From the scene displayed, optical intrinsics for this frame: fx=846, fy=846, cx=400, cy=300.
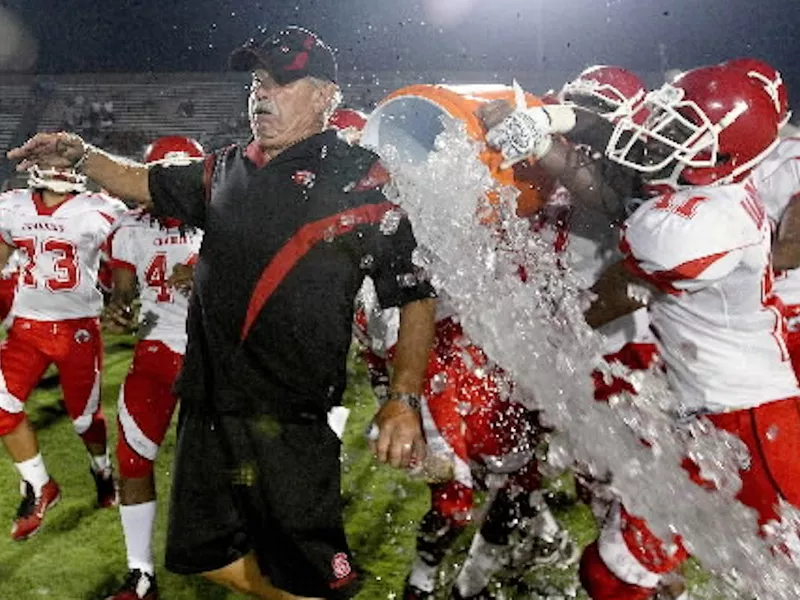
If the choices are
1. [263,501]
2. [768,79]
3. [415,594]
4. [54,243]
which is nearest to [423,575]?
[415,594]

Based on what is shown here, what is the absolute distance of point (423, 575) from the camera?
3049 mm

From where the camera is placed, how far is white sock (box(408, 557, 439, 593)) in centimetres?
304

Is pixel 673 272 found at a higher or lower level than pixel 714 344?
higher

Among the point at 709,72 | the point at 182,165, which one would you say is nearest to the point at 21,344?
the point at 182,165

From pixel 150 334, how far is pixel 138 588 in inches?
39.7

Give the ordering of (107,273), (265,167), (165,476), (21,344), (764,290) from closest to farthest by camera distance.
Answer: (265,167), (764,290), (21,344), (165,476), (107,273)

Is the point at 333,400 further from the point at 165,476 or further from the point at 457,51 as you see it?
the point at 457,51

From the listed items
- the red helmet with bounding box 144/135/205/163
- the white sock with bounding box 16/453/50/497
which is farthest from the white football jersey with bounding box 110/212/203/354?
the white sock with bounding box 16/453/50/497

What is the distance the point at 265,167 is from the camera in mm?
2176

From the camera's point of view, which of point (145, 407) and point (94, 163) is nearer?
point (94, 163)

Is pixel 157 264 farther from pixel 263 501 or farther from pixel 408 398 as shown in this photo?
pixel 408 398

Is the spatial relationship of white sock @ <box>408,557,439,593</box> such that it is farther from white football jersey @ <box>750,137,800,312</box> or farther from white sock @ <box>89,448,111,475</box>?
white sock @ <box>89,448,111,475</box>

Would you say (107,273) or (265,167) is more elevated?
(265,167)

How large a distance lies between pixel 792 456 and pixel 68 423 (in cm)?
431
